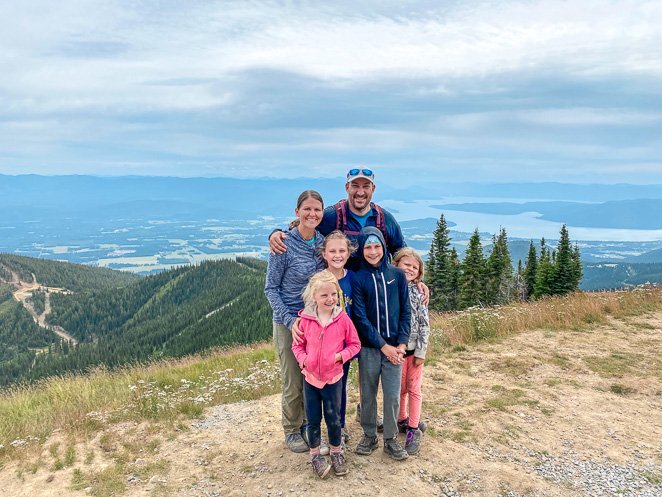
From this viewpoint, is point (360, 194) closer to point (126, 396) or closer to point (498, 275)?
point (126, 396)

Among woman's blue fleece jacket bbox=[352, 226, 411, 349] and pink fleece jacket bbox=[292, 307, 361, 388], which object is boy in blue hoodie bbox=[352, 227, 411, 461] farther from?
pink fleece jacket bbox=[292, 307, 361, 388]

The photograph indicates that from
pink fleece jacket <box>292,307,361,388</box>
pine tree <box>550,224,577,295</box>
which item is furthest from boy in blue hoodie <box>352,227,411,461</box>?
pine tree <box>550,224,577,295</box>

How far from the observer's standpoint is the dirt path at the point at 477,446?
517cm

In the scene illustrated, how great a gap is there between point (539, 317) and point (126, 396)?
10955 millimetres

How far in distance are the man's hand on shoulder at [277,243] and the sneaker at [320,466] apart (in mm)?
2613

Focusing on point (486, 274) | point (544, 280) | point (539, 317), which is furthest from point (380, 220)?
point (544, 280)

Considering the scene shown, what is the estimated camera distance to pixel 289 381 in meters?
5.66

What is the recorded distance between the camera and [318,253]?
5.34 meters

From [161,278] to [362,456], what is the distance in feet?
456

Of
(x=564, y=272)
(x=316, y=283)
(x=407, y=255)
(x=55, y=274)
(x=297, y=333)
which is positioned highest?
(x=407, y=255)

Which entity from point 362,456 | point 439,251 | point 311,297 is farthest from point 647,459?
point 439,251

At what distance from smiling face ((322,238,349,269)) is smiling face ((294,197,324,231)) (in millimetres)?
367

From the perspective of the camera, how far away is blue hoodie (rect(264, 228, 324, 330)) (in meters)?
5.28

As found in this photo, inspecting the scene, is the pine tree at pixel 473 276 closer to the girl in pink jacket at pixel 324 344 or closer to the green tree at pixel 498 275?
the green tree at pixel 498 275
